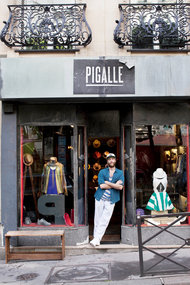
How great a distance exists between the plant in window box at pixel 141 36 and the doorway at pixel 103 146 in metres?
1.86

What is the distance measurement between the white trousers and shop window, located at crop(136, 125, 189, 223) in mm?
719

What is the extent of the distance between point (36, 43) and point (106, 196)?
391 cm

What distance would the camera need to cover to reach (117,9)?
310 inches

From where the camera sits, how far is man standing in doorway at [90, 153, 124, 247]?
25.3 ft

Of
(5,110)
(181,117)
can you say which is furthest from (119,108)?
(5,110)

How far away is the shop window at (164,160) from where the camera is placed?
26.2 feet

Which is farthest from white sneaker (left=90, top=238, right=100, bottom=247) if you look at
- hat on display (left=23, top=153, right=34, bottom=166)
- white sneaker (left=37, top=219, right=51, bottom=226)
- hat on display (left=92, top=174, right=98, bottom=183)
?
hat on display (left=92, top=174, right=98, bottom=183)

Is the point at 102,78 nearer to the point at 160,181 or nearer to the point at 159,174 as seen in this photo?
the point at 159,174

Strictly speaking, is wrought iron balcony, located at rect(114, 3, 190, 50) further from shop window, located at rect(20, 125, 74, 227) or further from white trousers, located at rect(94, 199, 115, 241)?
white trousers, located at rect(94, 199, 115, 241)

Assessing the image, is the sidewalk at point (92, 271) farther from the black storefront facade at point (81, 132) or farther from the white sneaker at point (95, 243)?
the black storefront facade at point (81, 132)

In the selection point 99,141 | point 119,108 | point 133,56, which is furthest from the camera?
point 99,141

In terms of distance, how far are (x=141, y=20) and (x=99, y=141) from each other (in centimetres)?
365

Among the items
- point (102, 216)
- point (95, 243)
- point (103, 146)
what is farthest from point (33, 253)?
point (103, 146)

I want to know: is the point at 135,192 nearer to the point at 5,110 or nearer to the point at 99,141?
the point at 99,141
